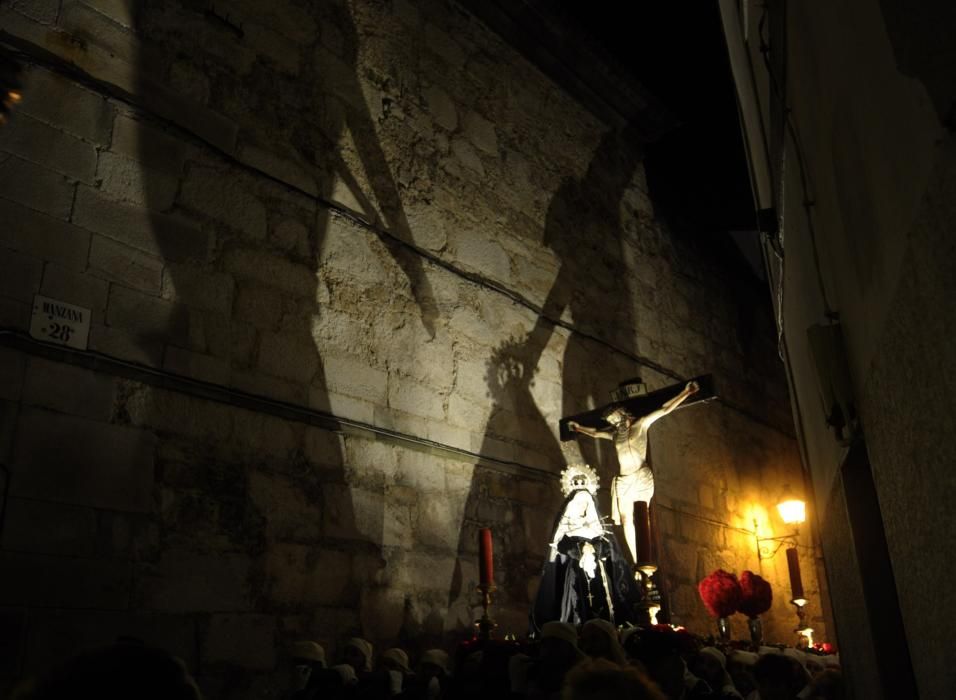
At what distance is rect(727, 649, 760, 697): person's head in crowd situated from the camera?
13.0 feet

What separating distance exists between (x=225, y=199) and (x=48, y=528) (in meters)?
2.05

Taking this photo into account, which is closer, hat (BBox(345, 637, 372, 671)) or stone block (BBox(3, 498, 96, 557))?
stone block (BBox(3, 498, 96, 557))

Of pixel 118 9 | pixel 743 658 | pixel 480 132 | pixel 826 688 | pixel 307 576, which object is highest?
pixel 480 132

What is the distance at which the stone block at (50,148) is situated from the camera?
12.8 ft

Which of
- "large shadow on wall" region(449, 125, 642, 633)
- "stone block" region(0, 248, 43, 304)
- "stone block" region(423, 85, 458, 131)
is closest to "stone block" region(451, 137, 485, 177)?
"stone block" region(423, 85, 458, 131)

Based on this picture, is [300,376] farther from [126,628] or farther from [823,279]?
[823,279]

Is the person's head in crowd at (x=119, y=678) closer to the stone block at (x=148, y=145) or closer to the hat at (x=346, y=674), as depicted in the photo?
the hat at (x=346, y=674)

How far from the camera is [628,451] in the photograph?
582 cm

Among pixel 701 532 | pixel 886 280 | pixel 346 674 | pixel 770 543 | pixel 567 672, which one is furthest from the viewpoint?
pixel 770 543

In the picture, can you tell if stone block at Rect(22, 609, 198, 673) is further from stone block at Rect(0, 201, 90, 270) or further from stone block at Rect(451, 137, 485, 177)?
stone block at Rect(451, 137, 485, 177)

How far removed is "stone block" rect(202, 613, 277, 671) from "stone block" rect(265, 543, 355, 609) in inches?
6.2

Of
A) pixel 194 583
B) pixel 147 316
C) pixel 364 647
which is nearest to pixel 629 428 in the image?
pixel 364 647

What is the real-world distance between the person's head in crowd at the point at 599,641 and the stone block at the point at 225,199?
2873 mm

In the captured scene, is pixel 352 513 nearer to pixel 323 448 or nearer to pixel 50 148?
pixel 323 448
